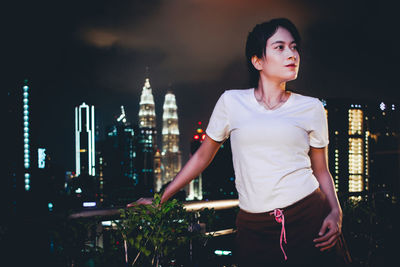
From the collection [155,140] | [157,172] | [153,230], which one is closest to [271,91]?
[153,230]

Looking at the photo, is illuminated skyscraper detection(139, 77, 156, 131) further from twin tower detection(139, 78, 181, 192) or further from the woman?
the woman

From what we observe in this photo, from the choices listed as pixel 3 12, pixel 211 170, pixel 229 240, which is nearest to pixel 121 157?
pixel 211 170

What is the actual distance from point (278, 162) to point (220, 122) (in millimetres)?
329

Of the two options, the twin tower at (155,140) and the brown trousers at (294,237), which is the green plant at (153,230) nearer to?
the brown trousers at (294,237)

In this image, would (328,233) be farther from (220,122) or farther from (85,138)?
(85,138)

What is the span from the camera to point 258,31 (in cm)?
137

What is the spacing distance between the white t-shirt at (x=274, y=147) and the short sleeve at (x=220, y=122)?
0.03 metres

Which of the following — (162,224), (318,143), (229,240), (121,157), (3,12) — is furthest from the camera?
(121,157)

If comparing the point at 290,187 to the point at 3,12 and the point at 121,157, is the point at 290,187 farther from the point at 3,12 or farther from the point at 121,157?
the point at 121,157

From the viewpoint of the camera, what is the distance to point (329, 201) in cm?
129

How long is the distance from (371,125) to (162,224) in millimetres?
28376

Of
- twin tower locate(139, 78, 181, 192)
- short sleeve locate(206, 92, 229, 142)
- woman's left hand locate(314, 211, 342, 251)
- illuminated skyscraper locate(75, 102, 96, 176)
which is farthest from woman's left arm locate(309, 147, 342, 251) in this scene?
twin tower locate(139, 78, 181, 192)

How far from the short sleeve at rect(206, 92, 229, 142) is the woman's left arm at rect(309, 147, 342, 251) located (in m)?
0.36

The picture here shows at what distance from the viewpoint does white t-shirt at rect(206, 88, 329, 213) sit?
117 cm
